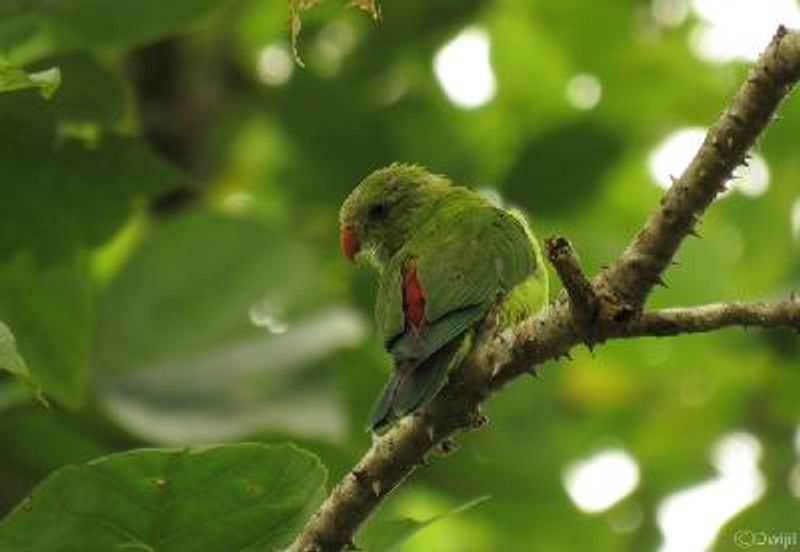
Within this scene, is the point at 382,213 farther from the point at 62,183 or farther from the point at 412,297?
the point at 62,183

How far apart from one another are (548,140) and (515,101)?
1.00 meters

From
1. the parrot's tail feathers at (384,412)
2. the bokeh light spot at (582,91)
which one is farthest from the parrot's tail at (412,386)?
the bokeh light spot at (582,91)

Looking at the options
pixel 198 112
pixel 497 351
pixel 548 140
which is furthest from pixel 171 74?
pixel 497 351

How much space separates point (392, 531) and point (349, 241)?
1.78 metres

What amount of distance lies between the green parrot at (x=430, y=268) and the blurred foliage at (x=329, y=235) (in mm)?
568

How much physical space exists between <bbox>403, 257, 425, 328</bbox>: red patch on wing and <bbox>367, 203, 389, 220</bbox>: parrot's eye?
579 millimetres

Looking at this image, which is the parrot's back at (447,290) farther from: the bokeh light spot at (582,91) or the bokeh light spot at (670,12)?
the bokeh light spot at (670,12)

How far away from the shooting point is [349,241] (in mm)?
4309

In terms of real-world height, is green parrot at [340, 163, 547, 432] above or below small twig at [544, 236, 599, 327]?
above

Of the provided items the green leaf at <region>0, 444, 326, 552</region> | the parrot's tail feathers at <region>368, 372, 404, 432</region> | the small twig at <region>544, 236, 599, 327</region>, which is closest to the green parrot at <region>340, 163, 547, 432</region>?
the parrot's tail feathers at <region>368, 372, 404, 432</region>

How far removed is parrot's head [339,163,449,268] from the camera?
14.0ft

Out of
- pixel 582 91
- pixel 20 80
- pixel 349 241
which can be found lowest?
pixel 20 80

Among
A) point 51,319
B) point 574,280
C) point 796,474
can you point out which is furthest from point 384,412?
point 796,474

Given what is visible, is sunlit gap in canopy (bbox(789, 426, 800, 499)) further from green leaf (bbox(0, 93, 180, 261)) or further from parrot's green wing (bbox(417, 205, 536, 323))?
green leaf (bbox(0, 93, 180, 261))
